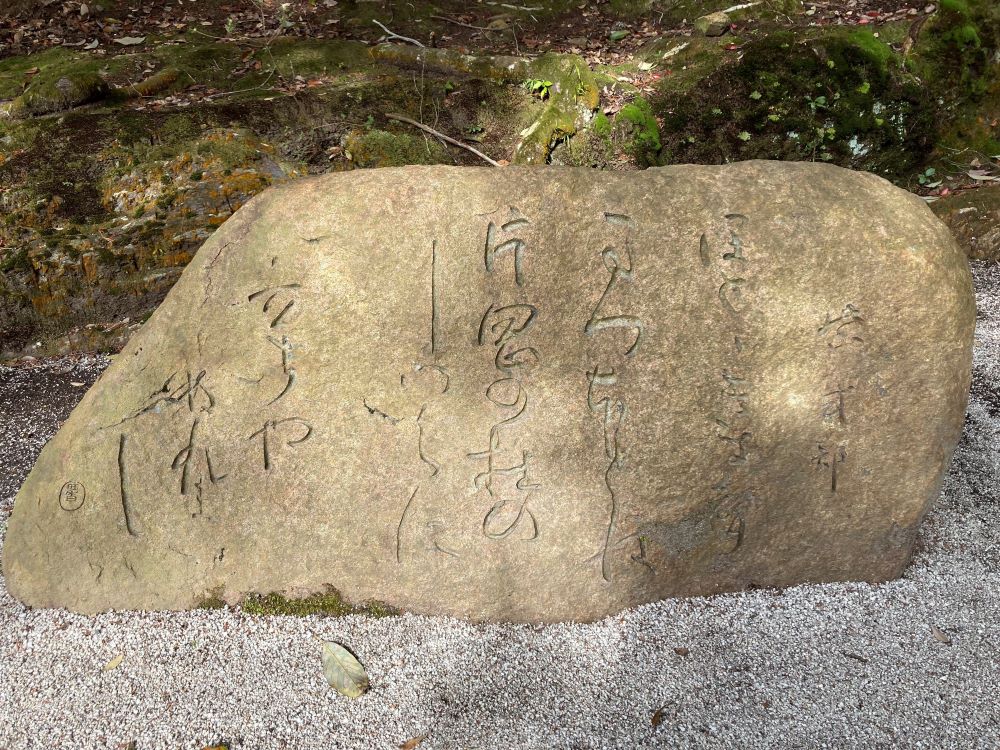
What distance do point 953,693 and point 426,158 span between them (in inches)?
160

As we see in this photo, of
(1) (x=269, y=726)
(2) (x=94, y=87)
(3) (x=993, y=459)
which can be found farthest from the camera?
(2) (x=94, y=87)

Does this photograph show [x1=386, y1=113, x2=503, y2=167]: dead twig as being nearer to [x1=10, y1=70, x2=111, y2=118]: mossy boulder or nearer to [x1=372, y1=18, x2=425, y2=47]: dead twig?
[x1=372, y1=18, x2=425, y2=47]: dead twig

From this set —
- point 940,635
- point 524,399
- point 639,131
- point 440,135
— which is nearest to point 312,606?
point 524,399

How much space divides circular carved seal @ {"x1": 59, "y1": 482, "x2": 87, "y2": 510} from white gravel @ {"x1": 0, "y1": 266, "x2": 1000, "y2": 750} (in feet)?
1.36

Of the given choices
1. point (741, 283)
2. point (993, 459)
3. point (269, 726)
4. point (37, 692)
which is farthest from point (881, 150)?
point (37, 692)

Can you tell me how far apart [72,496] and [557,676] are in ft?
5.86

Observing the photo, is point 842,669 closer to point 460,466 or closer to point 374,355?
point 460,466

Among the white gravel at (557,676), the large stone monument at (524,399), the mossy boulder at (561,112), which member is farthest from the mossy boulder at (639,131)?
the white gravel at (557,676)

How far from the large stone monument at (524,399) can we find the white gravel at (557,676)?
0.12 m

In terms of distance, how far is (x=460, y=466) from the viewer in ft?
8.32

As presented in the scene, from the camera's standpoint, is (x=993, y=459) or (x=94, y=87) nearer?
(x=993, y=459)

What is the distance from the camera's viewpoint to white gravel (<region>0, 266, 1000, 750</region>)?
2330 mm

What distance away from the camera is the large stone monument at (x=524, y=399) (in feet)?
7.91

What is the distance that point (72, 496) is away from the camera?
2.67 m
